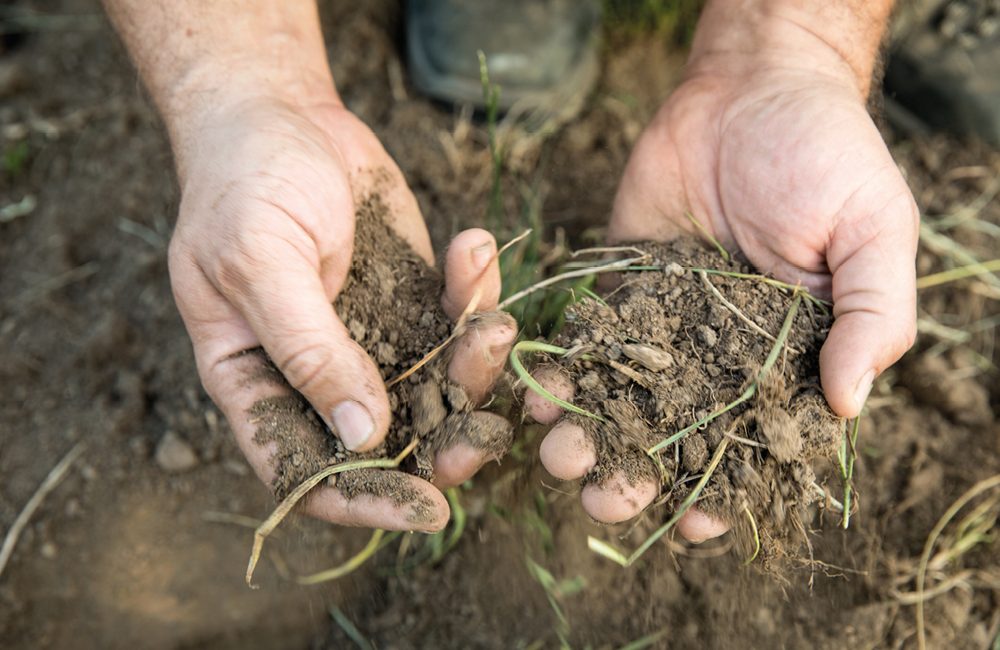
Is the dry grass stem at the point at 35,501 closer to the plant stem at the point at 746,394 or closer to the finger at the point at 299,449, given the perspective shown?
the finger at the point at 299,449

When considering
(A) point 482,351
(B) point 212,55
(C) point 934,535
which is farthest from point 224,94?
(C) point 934,535

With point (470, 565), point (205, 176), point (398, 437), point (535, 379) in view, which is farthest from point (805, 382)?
point (205, 176)

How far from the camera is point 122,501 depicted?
171cm

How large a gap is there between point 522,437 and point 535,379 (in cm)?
17

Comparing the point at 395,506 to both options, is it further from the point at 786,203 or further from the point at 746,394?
the point at 786,203

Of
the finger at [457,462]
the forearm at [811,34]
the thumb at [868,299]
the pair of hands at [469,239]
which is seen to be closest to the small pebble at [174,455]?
the pair of hands at [469,239]

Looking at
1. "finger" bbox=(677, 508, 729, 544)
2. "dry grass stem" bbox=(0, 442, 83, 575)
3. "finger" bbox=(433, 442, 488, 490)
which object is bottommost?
"dry grass stem" bbox=(0, 442, 83, 575)

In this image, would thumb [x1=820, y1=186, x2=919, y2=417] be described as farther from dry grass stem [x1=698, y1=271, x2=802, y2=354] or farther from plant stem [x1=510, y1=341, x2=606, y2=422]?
plant stem [x1=510, y1=341, x2=606, y2=422]

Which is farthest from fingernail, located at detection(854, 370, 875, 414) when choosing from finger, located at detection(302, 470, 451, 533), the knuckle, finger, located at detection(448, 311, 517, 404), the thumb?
the knuckle

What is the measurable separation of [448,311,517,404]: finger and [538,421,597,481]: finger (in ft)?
0.44

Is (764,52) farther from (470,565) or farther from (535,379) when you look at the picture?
(470,565)

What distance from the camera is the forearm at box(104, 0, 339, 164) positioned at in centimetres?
150

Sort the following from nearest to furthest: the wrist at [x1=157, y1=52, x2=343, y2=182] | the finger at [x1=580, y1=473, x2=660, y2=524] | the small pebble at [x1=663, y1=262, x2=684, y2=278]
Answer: the finger at [x1=580, y1=473, x2=660, y2=524] < the small pebble at [x1=663, y1=262, x2=684, y2=278] < the wrist at [x1=157, y1=52, x2=343, y2=182]

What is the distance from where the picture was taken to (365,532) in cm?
171
